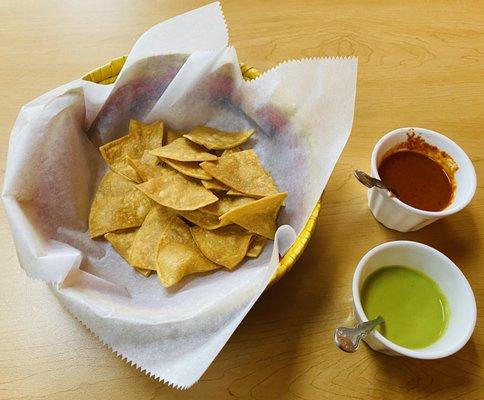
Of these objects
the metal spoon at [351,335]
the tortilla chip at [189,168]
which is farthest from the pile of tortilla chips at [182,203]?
the metal spoon at [351,335]

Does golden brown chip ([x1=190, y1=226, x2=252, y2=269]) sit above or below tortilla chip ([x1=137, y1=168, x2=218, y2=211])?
below

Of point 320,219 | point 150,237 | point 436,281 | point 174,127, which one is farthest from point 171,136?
point 436,281

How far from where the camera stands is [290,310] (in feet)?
3.20

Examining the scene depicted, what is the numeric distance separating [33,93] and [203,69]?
1.53 ft

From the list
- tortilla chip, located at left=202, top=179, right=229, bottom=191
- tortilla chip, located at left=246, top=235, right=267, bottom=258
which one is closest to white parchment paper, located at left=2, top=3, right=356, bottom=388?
tortilla chip, located at left=246, top=235, right=267, bottom=258

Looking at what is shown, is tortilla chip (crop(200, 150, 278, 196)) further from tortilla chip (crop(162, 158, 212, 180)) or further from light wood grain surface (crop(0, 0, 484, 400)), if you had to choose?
light wood grain surface (crop(0, 0, 484, 400))

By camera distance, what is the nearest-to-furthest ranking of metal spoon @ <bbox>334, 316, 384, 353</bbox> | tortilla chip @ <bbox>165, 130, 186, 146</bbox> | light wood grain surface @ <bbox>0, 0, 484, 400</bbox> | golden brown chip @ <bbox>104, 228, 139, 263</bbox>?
metal spoon @ <bbox>334, 316, 384, 353</bbox>
light wood grain surface @ <bbox>0, 0, 484, 400</bbox>
golden brown chip @ <bbox>104, 228, 139, 263</bbox>
tortilla chip @ <bbox>165, 130, 186, 146</bbox>

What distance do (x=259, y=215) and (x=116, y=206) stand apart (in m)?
0.31

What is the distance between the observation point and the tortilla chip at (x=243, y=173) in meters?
1.02

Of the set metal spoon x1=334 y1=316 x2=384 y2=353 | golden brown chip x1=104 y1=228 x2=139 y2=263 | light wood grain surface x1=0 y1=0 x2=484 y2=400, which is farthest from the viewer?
golden brown chip x1=104 y1=228 x2=139 y2=263

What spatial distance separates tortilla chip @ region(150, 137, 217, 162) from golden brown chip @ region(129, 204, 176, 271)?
0.11 meters

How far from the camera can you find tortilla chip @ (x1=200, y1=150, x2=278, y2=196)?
1.02 m

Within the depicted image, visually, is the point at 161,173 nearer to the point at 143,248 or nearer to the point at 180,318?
the point at 143,248

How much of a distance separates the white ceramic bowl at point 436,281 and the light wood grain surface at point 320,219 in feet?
0.35
